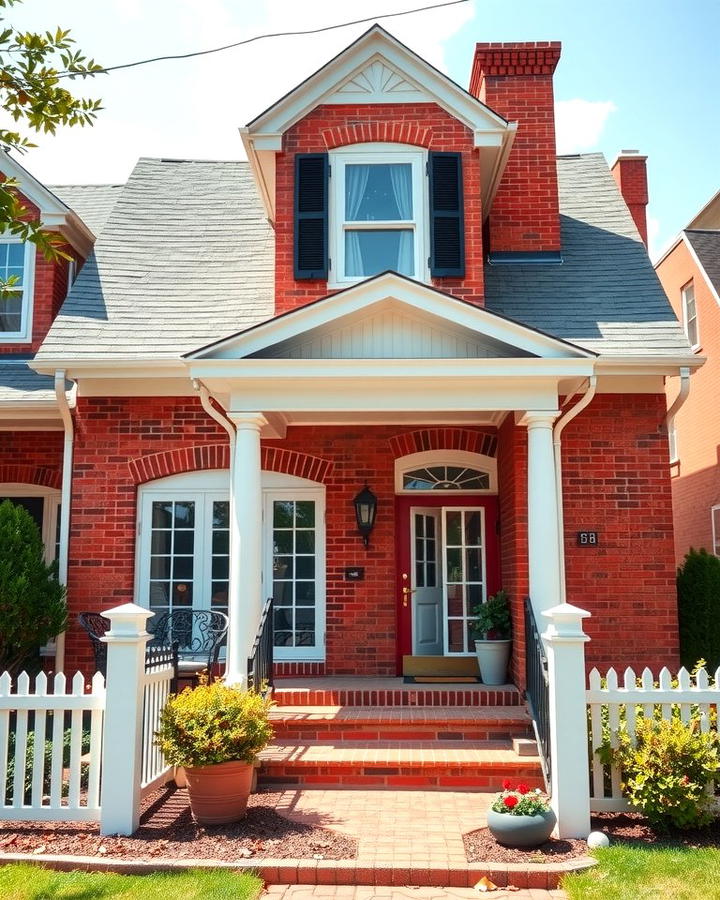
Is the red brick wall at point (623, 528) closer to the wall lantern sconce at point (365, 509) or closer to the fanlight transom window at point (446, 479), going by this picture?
the fanlight transom window at point (446, 479)

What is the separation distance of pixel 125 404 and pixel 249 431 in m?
2.08

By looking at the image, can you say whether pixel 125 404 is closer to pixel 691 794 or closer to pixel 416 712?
pixel 416 712

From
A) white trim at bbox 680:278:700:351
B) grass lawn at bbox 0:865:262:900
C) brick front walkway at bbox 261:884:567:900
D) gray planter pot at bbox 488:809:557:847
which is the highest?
white trim at bbox 680:278:700:351

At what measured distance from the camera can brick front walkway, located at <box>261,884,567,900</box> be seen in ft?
16.3

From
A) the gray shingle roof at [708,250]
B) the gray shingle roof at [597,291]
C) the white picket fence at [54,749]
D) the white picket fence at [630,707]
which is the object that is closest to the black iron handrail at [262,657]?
the white picket fence at [54,749]

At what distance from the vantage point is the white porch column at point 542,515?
776cm

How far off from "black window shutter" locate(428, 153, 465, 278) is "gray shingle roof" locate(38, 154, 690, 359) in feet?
2.28

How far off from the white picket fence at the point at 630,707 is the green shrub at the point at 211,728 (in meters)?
2.42

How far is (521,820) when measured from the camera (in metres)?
5.46

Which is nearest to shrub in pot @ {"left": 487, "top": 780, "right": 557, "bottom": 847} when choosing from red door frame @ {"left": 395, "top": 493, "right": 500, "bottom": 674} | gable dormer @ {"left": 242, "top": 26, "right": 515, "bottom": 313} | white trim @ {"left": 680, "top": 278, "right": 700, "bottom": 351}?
red door frame @ {"left": 395, "top": 493, "right": 500, "bottom": 674}

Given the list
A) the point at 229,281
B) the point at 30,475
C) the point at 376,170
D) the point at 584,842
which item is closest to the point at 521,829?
the point at 584,842

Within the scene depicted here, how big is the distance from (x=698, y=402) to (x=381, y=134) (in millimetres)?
8705

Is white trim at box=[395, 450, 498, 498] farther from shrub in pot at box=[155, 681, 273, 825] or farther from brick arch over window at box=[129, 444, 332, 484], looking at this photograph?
shrub in pot at box=[155, 681, 273, 825]

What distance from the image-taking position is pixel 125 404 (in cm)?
949
